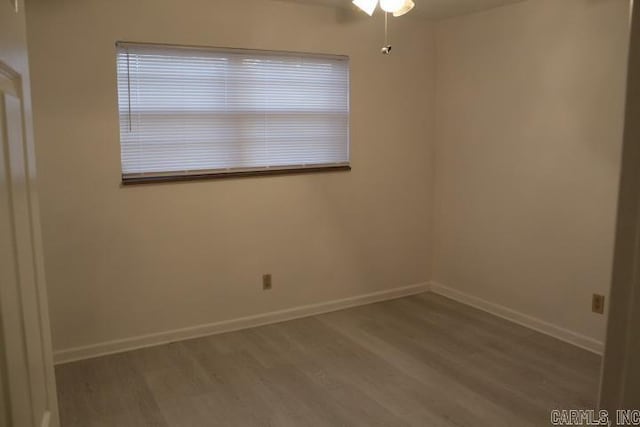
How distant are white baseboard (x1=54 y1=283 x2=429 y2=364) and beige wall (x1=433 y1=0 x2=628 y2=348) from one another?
1.85 feet

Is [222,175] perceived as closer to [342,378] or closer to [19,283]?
[342,378]

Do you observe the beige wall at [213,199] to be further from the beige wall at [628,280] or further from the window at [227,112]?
the beige wall at [628,280]

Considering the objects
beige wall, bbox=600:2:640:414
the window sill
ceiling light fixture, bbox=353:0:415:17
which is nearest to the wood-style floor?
the window sill

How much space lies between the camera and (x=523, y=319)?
378 cm

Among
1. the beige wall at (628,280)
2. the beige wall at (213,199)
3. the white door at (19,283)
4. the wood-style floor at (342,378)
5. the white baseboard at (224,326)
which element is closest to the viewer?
the beige wall at (628,280)

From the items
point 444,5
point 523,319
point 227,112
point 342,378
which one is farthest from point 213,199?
point 523,319

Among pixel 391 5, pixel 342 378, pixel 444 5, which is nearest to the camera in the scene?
pixel 391 5

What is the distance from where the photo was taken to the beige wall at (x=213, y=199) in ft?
10.1

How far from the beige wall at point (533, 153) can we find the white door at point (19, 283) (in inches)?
115

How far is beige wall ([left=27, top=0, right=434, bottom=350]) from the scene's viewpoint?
308 cm

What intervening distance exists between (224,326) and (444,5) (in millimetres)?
2648

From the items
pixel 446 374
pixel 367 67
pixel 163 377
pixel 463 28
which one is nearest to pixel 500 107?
pixel 463 28

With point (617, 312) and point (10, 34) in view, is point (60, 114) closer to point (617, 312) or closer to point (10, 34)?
point (10, 34)

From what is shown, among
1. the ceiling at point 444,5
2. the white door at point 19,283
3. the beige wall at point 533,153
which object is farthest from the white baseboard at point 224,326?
the white door at point 19,283
